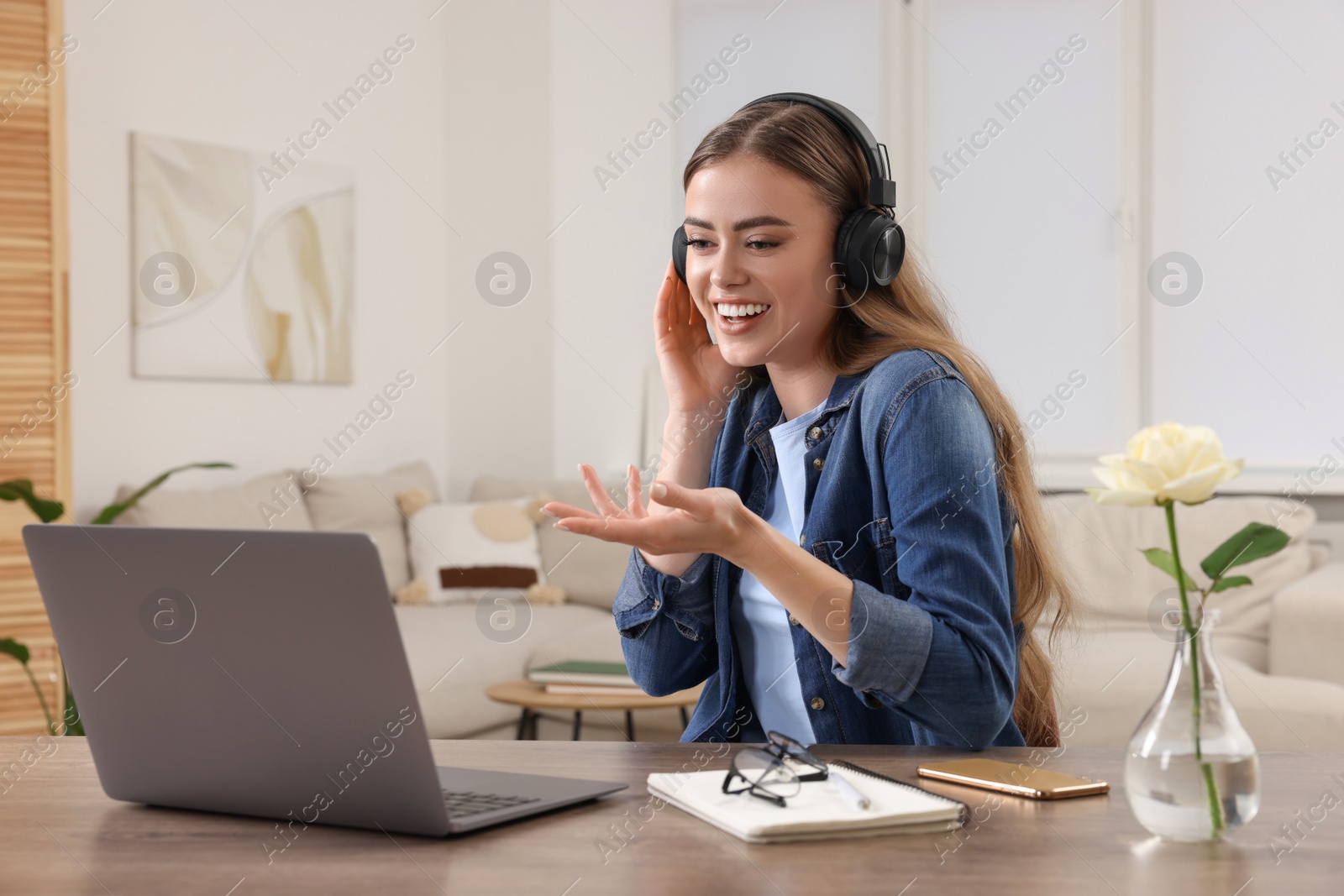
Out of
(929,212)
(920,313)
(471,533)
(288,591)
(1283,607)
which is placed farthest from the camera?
(929,212)

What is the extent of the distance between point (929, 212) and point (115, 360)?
2.88 meters

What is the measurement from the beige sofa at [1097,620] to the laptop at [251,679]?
5.98 ft

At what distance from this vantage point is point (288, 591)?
80 centimetres

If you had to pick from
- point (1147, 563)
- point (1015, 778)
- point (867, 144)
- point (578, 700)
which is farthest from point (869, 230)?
point (1147, 563)

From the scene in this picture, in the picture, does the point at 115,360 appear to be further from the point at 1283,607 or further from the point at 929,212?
the point at 1283,607

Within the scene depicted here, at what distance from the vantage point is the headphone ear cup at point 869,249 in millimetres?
1359

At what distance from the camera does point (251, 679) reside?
84 centimetres

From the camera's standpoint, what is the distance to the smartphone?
931 millimetres

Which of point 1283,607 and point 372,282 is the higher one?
point 372,282

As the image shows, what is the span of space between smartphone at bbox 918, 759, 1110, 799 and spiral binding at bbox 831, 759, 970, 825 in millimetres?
35

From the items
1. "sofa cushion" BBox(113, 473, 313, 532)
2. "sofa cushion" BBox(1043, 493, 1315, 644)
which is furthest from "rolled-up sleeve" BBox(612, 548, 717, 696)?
"sofa cushion" BBox(1043, 493, 1315, 644)

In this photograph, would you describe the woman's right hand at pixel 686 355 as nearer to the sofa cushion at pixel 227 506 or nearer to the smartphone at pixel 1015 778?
the smartphone at pixel 1015 778

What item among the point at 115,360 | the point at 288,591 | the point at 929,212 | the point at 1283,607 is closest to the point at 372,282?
the point at 115,360

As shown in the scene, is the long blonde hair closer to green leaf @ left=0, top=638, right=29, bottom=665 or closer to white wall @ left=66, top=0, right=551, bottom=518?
green leaf @ left=0, top=638, right=29, bottom=665
